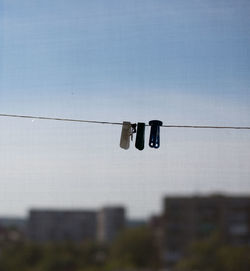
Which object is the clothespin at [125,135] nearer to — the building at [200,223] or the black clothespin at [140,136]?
the black clothespin at [140,136]

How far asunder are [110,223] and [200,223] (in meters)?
2.66

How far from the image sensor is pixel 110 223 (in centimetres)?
1548

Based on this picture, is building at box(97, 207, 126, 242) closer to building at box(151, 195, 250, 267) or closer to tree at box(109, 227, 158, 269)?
tree at box(109, 227, 158, 269)

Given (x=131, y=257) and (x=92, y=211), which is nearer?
(x=131, y=257)

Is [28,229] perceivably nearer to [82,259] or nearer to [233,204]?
[82,259]

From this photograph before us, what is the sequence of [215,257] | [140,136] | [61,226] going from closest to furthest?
[140,136], [215,257], [61,226]

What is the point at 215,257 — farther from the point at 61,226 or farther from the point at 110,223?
the point at 61,226

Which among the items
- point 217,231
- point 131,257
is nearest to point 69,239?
point 131,257

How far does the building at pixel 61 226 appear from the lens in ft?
52.0

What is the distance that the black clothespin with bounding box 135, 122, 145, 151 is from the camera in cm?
259

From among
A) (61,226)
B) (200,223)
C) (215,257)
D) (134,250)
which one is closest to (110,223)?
(134,250)

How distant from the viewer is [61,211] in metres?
16.4

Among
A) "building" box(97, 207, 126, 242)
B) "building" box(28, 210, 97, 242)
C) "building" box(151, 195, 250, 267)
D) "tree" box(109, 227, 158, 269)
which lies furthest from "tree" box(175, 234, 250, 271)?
"building" box(28, 210, 97, 242)

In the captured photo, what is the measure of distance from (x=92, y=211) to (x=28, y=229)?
2.01 m
